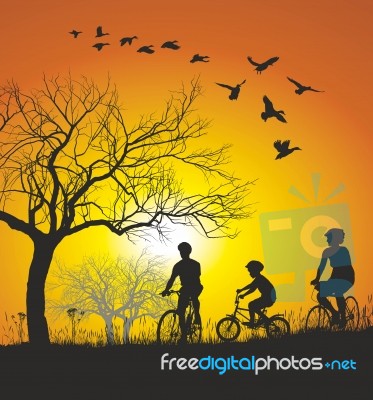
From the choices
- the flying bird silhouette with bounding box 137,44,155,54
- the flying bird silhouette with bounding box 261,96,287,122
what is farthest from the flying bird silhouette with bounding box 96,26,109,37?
the flying bird silhouette with bounding box 261,96,287,122

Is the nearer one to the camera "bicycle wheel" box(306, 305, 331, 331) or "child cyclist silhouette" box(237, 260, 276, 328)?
"child cyclist silhouette" box(237, 260, 276, 328)

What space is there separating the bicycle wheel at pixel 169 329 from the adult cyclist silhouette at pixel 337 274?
3331 mm

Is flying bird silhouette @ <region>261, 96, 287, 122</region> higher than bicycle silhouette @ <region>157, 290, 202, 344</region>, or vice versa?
flying bird silhouette @ <region>261, 96, 287, 122</region>

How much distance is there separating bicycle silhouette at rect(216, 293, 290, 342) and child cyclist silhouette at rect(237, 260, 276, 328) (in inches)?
10.8

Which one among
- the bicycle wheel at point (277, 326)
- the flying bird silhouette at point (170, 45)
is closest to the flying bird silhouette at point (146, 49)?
the flying bird silhouette at point (170, 45)

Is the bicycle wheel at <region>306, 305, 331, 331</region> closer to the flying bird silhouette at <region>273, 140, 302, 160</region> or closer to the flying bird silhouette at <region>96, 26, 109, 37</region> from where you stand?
the flying bird silhouette at <region>273, 140, 302, 160</region>

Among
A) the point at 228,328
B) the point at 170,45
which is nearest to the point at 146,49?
the point at 170,45

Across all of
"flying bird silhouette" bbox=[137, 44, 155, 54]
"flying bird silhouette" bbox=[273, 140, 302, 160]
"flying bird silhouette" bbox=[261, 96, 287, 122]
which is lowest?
"flying bird silhouette" bbox=[273, 140, 302, 160]

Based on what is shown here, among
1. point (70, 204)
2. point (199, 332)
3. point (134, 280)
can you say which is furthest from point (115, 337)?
point (134, 280)

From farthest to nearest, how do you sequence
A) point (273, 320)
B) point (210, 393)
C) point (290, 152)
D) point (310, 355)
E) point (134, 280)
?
point (134, 280) < point (273, 320) < point (290, 152) < point (310, 355) < point (210, 393)

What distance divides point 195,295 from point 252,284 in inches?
54.5

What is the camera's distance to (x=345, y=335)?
1596 centimetres

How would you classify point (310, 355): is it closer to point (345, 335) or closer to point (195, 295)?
point (345, 335)

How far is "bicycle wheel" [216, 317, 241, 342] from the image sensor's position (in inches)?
661
